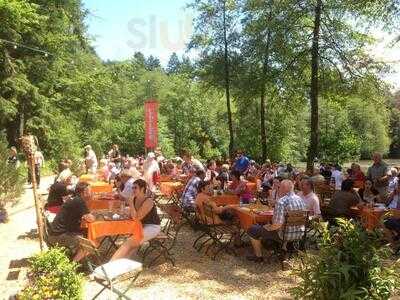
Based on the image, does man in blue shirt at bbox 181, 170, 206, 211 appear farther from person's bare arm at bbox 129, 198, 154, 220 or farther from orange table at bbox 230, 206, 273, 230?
person's bare arm at bbox 129, 198, 154, 220

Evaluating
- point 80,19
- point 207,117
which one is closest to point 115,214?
point 80,19

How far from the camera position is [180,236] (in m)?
10.7

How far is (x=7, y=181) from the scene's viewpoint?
37.7 ft

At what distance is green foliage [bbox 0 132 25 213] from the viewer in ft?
37.4

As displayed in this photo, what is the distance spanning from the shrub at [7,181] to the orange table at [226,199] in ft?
15.2

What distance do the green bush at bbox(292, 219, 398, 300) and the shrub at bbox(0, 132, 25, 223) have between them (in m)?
8.30

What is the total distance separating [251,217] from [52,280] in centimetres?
434

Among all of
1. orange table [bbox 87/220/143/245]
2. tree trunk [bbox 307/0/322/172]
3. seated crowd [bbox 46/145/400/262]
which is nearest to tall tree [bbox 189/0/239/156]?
tree trunk [bbox 307/0/322/172]

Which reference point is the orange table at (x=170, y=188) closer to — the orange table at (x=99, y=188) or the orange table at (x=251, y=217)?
the orange table at (x=99, y=188)

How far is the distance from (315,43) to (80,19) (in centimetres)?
2067

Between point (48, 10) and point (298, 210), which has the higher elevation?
point (48, 10)

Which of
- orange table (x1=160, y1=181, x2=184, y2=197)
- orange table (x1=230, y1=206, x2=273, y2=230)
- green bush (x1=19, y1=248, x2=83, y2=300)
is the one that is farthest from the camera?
orange table (x1=160, y1=181, x2=184, y2=197)

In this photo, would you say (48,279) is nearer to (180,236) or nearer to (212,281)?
(212,281)

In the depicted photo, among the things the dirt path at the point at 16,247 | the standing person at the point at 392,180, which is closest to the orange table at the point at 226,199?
Answer: the standing person at the point at 392,180
